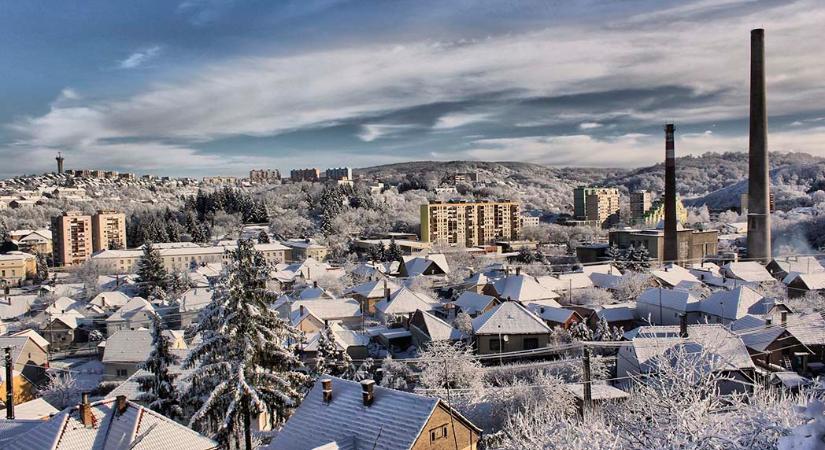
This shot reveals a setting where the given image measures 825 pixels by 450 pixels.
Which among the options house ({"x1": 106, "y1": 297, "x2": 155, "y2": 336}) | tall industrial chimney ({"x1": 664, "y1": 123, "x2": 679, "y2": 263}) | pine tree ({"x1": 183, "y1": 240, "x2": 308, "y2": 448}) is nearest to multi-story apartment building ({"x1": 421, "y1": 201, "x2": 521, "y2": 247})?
tall industrial chimney ({"x1": 664, "y1": 123, "x2": 679, "y2": 263})

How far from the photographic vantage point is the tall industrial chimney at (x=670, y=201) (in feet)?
167

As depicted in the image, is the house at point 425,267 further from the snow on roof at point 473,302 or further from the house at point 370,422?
the house at point 370,422

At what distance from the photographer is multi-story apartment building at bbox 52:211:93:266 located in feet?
281

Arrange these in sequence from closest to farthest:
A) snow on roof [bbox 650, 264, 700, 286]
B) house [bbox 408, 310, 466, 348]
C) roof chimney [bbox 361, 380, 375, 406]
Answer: roof chimney [bbox 361, 380, 375, 406] < house [bbox 408, 310, 466, 348] < snow on roof [bbox 650, 264, 700, 286]

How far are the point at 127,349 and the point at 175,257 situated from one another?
157 ft

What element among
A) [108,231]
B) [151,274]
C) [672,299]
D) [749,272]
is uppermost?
[108,231]

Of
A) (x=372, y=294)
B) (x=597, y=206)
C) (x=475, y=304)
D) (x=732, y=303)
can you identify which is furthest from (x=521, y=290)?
(x=597, y=206)

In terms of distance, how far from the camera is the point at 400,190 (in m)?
169

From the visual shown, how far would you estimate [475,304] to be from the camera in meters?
35.7

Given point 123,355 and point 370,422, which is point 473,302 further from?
point 370,422

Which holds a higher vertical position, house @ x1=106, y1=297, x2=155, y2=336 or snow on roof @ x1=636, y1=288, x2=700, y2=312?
snow on roof @ x1=636, y1=288, x2=700, y2=312

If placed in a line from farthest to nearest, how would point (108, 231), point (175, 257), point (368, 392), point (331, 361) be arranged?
1. point (108, 231)
2. point (175, 257)
3. point (331, 361)
4. point (368, 392)

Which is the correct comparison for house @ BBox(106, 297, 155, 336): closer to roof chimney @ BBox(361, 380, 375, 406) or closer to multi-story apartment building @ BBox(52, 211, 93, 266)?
roof chimney @ BBox(361, 380, 375, 406)

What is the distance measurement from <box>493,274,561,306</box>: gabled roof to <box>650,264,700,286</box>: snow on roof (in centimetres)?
1010
